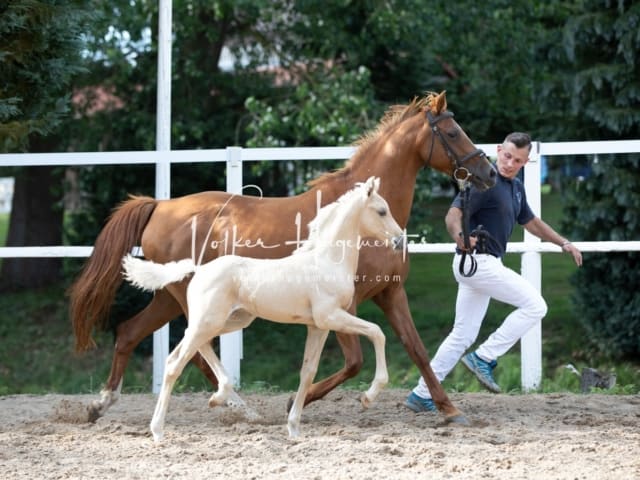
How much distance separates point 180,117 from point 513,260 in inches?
209

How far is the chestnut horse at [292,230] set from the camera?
5.98 m

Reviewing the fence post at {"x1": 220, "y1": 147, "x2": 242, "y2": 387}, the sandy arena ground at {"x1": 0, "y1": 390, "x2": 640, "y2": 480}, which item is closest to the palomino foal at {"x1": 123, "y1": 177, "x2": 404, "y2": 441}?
the sandy arena ground at {"x1": 0, "y1": 390, "x2": 640, "y2": 480}

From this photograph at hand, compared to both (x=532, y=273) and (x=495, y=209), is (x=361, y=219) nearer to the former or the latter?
(x=495, y=209)

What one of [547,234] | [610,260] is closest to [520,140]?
[547,234]

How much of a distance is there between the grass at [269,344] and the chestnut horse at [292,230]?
349 cm

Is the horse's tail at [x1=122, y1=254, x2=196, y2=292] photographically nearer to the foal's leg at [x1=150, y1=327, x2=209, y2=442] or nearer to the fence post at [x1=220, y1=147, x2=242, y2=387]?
the foal's leg at [x1=150, y1=327, x2=209, y2=442]

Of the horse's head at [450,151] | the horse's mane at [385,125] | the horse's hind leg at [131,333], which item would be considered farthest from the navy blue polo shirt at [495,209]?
the horse's hind leg at [131,333]

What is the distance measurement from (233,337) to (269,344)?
4.67 meters

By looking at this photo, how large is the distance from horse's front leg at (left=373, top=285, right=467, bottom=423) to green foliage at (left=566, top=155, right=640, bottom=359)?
4424mm

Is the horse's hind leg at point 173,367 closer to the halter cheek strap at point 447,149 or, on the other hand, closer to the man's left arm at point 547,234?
the halter cheek strap at point 447,149

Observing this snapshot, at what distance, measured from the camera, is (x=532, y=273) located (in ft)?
24.5

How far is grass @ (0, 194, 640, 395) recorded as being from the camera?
36.1 feet

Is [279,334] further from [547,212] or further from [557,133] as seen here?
[547,212]

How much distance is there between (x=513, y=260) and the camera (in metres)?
14.7
